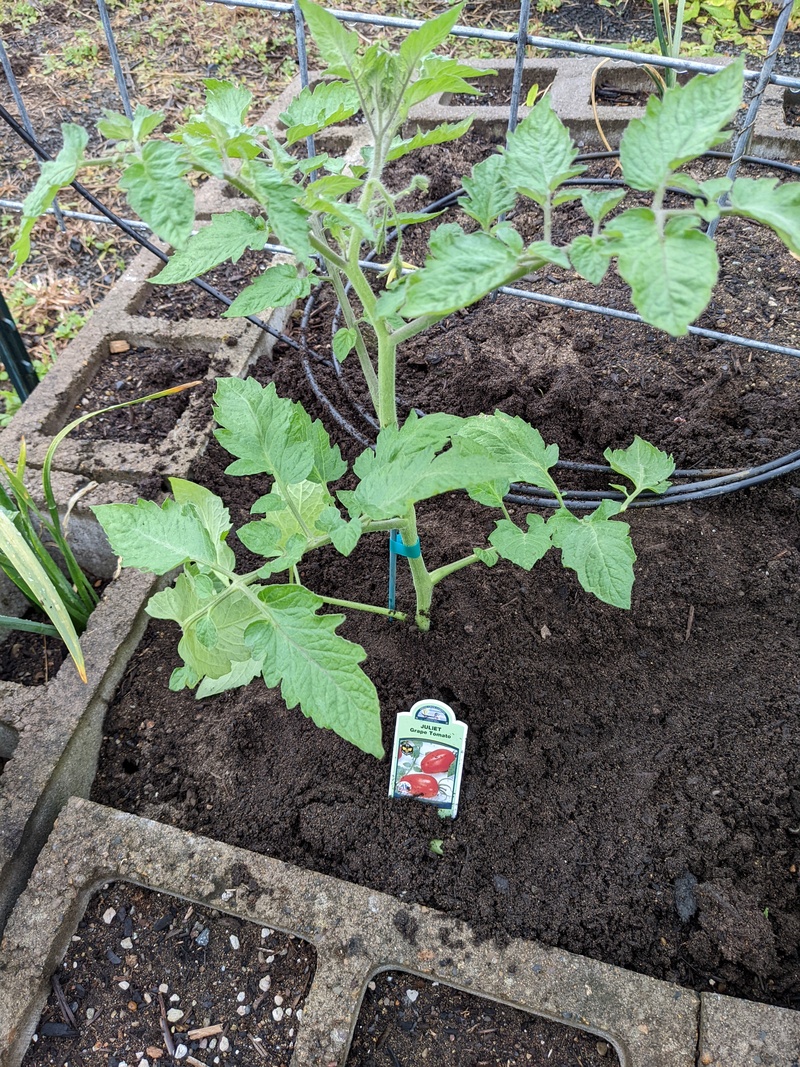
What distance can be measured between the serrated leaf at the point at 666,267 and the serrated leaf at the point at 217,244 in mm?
427

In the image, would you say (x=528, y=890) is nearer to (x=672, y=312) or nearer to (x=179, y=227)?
(x=672, y=312)

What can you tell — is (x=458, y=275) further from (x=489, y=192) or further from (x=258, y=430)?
(x=258, y=430)

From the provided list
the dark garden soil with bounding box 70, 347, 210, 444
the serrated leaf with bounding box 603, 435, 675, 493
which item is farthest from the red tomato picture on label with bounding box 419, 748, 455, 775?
the dark garden soil with bounding box 70, 347, 210, 444

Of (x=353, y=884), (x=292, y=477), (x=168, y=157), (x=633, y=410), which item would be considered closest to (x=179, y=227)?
(x=168, y=157)

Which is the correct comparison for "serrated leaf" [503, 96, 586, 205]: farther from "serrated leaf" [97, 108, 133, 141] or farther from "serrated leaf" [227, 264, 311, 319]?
"serrated leaf" [97, 108, 133, 141]

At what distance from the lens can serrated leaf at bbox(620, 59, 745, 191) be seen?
2.23 feet

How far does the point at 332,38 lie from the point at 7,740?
51.4 inches

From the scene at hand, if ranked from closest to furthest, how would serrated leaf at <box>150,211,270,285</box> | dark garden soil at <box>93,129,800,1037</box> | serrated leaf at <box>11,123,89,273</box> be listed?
serrated leaf at <box>11,123,89,273</box>
serrated leaf at <box>150,211,270,285</box>
dark garden soil at <box>93,129,800,1037</box>

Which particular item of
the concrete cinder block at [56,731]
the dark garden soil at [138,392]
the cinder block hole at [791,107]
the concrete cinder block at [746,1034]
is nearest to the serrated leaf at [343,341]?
the concrete cinder block at [56,731]

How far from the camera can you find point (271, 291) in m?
0.96

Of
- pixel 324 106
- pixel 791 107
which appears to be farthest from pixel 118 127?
pixel 791 107

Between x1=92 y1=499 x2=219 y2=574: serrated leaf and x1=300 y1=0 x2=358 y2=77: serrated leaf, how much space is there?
0.59m

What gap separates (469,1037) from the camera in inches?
43.4

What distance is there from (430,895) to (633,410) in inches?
46.1
